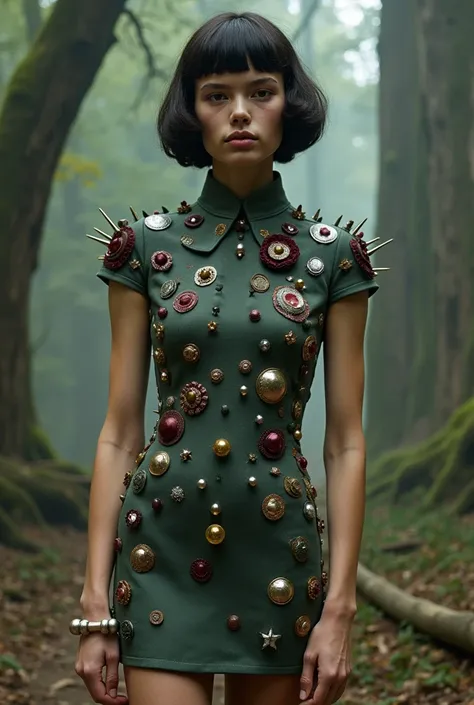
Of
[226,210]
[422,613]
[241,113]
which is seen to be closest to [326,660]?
[226,210]

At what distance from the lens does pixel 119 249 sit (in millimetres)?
2371

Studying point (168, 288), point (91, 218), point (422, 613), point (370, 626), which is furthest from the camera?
point (91, 218)

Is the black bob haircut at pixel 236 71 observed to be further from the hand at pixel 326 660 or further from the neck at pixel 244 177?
the hand at pixel 326 660

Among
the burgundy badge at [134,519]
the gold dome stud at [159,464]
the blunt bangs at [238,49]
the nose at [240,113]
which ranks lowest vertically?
the burgundy badge at [134,519]

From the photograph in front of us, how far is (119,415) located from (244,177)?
658 mm

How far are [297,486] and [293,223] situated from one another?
0.65m

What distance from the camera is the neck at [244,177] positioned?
2451 mm

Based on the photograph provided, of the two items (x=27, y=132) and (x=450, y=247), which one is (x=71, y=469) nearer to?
(x=27, y=132)

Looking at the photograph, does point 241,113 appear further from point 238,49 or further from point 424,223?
point 424,223

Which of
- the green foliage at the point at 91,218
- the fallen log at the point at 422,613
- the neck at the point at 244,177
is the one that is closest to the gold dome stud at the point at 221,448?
the neck at the point at 244,177

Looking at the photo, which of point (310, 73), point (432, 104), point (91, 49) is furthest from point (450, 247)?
point (310, 73)

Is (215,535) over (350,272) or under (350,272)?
under

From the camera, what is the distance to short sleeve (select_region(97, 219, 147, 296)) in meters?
2.37

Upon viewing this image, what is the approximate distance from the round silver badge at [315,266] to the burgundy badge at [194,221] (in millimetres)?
292
